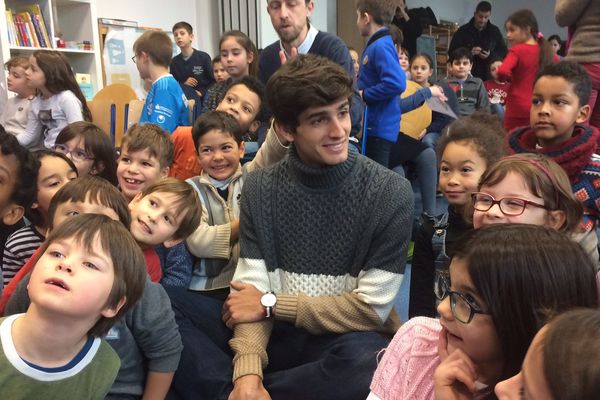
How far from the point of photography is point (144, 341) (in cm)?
125

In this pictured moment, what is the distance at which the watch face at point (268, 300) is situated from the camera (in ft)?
4.53

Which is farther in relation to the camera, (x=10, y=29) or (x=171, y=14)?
(x=171, y=14)

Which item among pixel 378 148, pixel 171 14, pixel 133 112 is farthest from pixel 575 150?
pixel 171 14

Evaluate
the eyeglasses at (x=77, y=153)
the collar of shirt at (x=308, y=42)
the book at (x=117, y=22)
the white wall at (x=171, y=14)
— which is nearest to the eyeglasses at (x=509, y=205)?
the collar of shirt at (x=308, y=42)

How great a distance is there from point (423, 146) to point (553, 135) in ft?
5.12

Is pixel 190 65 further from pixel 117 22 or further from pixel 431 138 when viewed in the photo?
pixel 431 138

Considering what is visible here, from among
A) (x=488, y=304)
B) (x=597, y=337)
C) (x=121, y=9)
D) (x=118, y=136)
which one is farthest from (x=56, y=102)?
(x=597, y=337)

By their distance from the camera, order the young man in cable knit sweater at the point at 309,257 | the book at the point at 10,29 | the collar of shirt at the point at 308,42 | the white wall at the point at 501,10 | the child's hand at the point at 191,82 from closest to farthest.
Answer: the young man in cable knit sweater at the point at 309,257 → the collar of shirt at the point at 308,42 → the book at the point at 10,29 → the child's hand at the point at 191,82 → the white wall at the point at 501,10

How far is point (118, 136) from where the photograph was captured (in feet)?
11.6

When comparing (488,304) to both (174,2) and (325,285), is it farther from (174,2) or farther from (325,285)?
(174,2)

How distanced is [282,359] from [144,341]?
39 centimetres

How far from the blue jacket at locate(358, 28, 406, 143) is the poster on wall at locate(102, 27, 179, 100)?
312 centimetres

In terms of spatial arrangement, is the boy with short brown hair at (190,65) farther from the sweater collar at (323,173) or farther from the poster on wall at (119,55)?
the sweater collar at (323,173)

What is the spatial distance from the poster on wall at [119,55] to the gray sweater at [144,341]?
4.40 m
